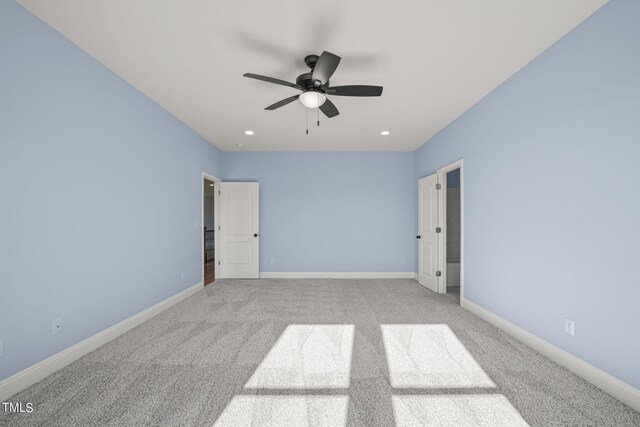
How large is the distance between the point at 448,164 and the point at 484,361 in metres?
2.82

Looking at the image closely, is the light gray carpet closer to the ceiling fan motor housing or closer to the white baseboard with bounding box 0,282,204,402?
the white baseboard with bounding box 0,282,204,402

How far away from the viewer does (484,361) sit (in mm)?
2250

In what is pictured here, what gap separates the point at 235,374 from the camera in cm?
208

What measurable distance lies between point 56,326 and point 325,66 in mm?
2955

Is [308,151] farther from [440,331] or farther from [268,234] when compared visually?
[440,331]

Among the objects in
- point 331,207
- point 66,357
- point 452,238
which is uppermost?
point 331,207

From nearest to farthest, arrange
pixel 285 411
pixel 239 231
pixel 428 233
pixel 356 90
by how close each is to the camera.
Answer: pixel 285 411, pixel 356 90, pixel 428 233, pixel 239 231

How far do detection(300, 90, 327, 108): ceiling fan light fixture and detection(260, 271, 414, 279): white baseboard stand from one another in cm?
384

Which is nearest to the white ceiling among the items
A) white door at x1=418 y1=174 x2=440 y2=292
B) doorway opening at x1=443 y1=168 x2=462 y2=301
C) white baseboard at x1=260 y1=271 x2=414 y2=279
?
white door at x1=418 y1=174 x2=440 y2=292

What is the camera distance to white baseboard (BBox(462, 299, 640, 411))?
1.71 m

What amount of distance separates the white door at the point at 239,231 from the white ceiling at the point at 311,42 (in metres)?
2.28

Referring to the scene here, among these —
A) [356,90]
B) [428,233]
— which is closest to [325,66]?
[356,90]

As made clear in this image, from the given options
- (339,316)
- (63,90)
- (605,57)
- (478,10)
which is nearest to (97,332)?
(63,90)

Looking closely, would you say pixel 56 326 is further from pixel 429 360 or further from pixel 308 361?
pixel 429 360
